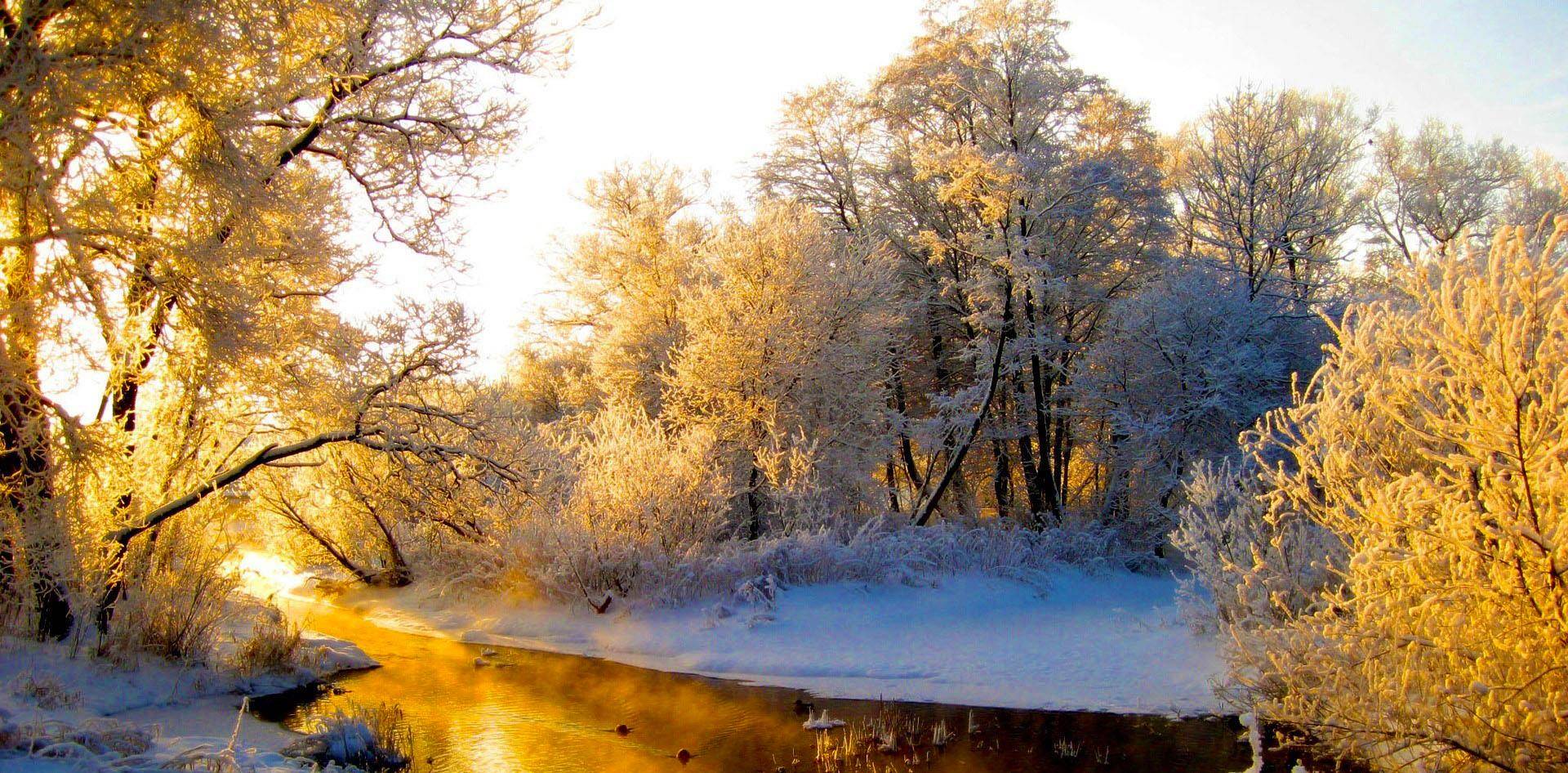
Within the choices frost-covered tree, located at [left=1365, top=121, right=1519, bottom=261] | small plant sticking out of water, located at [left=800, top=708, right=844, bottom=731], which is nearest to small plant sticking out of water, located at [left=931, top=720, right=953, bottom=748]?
small plant sticking out of water, located at [left=800, top=708, right=844, bottom=731]

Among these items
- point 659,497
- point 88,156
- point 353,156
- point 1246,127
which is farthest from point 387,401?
point 1246,127

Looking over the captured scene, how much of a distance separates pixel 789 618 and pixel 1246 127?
51.6 feet

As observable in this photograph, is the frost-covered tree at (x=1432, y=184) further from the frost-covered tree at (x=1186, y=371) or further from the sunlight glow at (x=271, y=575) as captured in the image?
the sunlight glow at (x=271, y=575)

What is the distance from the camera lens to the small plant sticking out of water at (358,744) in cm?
717

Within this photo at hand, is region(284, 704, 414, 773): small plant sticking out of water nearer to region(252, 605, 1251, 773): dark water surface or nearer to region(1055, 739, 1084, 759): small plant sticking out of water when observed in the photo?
region(252, 605, 1251, 773): dark water surface

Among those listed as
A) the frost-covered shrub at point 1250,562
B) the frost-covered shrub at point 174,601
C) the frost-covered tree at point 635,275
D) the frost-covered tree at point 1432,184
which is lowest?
the frost-covered shrub at point 174,601

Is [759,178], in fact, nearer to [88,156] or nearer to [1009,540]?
[1009,540]

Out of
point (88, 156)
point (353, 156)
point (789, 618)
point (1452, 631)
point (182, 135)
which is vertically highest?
point (353, 156)

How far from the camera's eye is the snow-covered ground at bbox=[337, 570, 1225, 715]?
10328 millimetres

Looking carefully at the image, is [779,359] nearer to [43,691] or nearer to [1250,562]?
[1250,562]

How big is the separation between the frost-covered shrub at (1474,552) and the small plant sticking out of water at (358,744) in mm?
6883

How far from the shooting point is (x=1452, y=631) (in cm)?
493

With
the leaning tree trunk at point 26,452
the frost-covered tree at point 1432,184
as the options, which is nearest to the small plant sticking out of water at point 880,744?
the leaning tree trunk at point 26,452

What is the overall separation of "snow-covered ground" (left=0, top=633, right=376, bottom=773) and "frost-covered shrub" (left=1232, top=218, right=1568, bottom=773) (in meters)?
6.52
